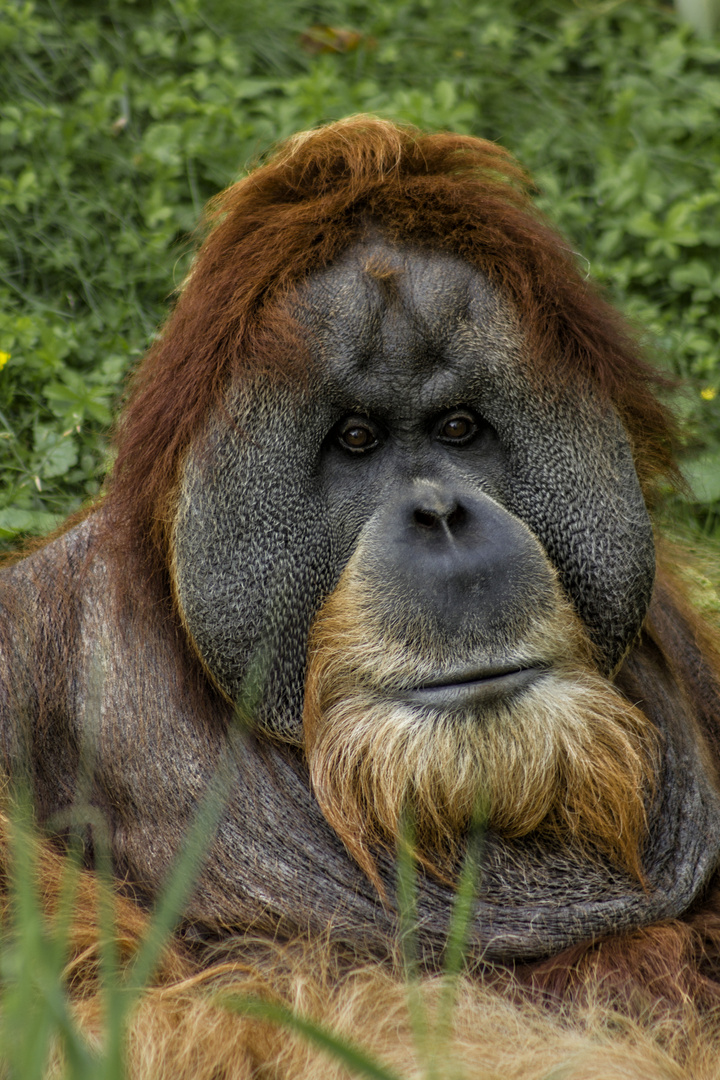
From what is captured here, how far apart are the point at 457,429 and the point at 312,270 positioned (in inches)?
13.5

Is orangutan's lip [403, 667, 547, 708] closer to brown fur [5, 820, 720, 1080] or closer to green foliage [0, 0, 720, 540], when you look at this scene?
brown fur [5, 820, 720, 1080]

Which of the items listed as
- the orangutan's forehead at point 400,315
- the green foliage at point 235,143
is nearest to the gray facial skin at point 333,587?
the orangutan's forehead at point 400,315

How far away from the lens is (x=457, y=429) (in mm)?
2066

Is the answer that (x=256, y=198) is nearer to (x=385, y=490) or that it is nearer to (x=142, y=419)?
(x=142, y=419)

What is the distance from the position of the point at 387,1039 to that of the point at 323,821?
1.20 ft

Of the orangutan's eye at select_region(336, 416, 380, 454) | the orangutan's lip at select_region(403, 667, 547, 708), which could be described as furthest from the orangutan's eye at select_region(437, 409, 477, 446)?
the orangutan's lip at select_region(403, 667, 547, 708)

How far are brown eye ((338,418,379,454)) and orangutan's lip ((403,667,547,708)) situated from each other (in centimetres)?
40

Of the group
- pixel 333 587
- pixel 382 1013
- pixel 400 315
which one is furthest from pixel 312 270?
pixel 382 1013

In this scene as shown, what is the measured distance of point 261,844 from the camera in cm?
212

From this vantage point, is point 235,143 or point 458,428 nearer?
point 458,428

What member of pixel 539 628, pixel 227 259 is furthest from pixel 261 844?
pixel 227 259

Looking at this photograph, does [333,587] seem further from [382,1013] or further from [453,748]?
[382,1013]

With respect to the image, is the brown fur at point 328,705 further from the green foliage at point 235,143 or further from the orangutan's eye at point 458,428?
the green foliage at point 235,143

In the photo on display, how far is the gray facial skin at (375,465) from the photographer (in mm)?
2010
